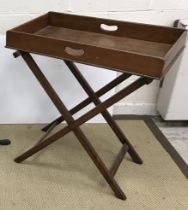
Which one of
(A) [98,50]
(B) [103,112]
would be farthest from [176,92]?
(A) [98,50]

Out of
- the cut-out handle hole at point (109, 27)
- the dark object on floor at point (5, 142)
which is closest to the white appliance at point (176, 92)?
the cut-out handle hole at point (109, 27)

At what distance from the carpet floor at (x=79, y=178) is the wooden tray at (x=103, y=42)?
0.61 meters

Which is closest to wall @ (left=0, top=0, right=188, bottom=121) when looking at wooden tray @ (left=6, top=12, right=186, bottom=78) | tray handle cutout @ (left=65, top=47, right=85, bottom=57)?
wooden tray @ (left=6, top=12, right=186, bottom=78)

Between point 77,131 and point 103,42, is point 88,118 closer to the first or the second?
point 77,131

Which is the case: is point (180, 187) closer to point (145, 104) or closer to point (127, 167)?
point (127, 167)

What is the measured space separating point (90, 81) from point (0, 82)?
0.52m

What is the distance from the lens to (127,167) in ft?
5.72

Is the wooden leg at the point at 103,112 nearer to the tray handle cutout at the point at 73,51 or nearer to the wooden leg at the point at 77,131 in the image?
the wooden leg at the point at 77,131

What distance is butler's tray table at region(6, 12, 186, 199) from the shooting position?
1.24m

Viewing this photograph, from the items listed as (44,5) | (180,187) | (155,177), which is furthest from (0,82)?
(180,187)

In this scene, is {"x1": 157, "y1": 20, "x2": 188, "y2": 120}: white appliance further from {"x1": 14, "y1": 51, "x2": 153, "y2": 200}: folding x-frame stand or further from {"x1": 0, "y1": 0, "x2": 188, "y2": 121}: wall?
{"x1": 14, "y1": 51, "x2": 153, "y2": 200}: folding x-frame stand

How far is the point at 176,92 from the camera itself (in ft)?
6.84

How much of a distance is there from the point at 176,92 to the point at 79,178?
0.87m

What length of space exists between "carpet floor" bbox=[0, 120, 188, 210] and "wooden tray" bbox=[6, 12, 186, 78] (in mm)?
613
